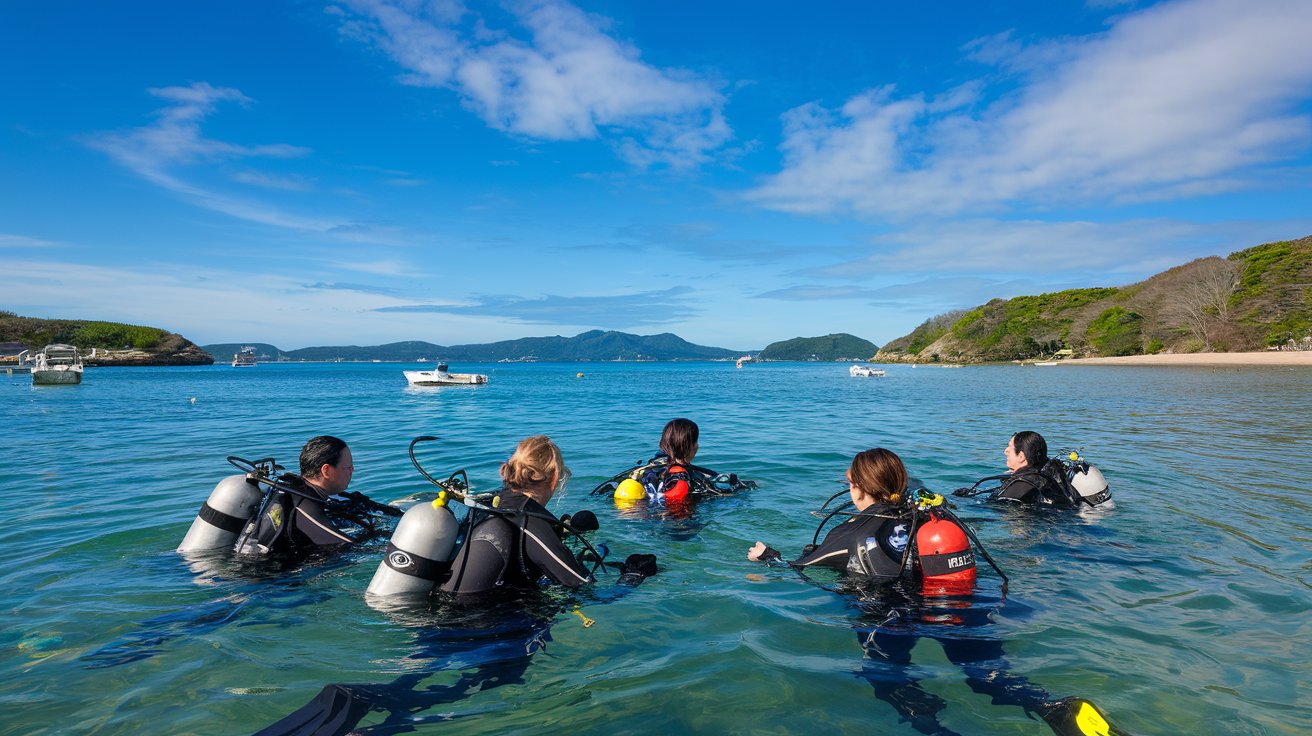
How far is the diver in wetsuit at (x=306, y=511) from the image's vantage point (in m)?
5.66

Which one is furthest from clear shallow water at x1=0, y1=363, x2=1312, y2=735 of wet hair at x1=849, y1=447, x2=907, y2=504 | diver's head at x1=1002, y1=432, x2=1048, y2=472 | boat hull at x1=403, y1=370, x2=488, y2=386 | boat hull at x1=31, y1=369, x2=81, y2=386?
boat hull at x1=31, y1=369, x2=81, y2=386

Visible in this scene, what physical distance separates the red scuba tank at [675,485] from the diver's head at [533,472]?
3466mm

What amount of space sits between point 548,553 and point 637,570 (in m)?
1.32

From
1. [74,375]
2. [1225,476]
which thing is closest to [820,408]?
[1225,476]

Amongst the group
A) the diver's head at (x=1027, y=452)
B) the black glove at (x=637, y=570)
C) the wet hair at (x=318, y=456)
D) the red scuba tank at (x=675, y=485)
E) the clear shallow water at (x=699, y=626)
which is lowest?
the clear shallow water at (x=699, y=626)

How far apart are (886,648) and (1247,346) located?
84.4 meters

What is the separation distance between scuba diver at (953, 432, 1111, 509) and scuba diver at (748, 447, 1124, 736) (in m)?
3.70

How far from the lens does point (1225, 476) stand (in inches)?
415

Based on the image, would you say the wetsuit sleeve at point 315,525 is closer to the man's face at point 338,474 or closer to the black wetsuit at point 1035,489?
the man's face at point 338,474

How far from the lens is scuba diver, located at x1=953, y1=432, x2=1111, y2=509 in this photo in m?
7.98

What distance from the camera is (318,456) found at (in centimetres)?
580

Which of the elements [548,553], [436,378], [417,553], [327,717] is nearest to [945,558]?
[548,553]

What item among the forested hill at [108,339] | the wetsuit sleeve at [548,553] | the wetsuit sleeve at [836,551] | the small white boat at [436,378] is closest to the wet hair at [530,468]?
the wetsuit sleeve at [548,553]

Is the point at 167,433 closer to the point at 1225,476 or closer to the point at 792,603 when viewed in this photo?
the point at 792,603
